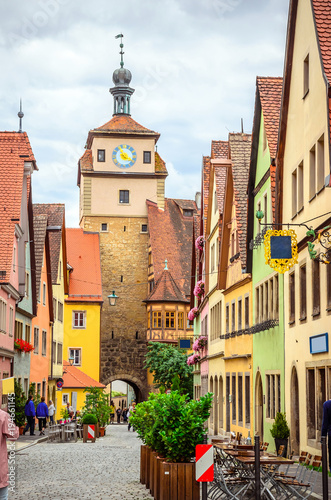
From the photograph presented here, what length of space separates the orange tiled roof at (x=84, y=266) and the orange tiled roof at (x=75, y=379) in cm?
550

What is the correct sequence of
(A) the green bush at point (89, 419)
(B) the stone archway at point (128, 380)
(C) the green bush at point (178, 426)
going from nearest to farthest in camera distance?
1. (C) the green bush at point (178, 426)
2. (A) the green bush at point (89, 419)
3. (B) the stone archway at point (128, 380)

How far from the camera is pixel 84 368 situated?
199 ft

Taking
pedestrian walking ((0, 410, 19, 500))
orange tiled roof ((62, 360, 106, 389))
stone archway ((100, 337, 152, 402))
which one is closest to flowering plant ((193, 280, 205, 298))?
orange tiled roof ((62, 360, 106, 389))

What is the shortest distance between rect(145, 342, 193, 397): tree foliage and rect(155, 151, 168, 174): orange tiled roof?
50.5 feet

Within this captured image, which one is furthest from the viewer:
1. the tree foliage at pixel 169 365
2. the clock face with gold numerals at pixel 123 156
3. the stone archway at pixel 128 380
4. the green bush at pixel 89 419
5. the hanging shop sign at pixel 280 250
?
the clock face with gold numerals at pixel 123 156

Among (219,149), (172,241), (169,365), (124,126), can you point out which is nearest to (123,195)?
(172,241)

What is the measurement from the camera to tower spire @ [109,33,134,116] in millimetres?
69500

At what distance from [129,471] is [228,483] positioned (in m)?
6.16

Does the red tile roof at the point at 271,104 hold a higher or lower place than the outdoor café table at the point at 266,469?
higher

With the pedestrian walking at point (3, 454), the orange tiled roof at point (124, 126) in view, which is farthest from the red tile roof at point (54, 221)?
the pedestrian walking at point (3, 454)

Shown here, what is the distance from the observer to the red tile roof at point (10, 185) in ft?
101

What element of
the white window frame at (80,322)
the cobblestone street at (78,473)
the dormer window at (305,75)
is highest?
the dormer window at (305,75)

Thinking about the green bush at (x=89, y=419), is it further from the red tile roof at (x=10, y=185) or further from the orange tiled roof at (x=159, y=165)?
the orange tiled roof at (x=159, y=165)

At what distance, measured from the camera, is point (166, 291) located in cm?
6275
